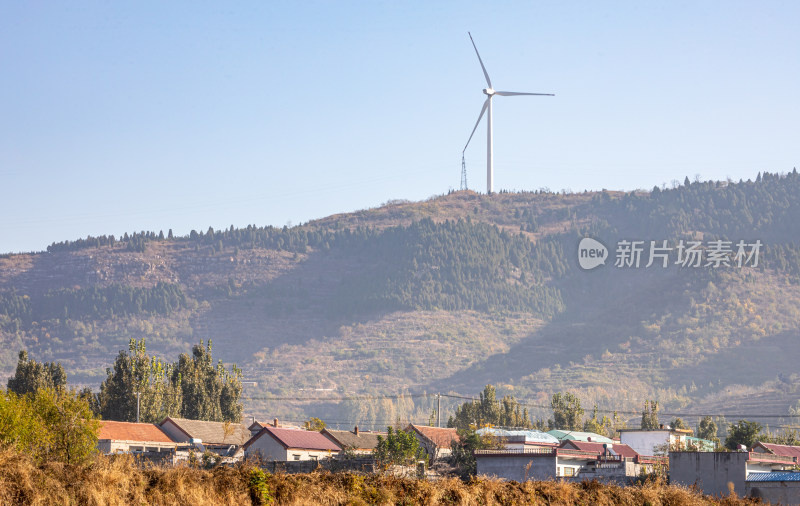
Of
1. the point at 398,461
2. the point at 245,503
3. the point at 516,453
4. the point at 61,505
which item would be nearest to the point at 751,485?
the point at 516,453

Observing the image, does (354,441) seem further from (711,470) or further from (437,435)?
(711,470)

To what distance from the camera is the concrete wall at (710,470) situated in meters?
66.8

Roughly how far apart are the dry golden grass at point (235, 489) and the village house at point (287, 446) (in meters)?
57.6

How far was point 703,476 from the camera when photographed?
224ft

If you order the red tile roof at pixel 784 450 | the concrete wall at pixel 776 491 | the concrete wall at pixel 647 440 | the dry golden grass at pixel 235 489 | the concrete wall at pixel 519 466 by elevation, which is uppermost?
the dry golden grass at pixel 235 489

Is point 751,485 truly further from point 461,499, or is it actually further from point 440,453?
point 440,453

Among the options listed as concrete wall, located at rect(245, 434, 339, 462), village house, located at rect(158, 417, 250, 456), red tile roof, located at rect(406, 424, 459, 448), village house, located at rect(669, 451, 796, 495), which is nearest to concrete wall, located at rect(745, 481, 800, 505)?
village house, located at rect(669, 451, 796, 495)

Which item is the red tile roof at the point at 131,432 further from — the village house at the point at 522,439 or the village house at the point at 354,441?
the village house at the point at 522,439

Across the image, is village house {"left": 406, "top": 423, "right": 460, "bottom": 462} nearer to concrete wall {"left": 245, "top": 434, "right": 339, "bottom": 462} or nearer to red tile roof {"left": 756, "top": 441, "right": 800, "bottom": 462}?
concrete wall {"left": 245, "top": 434, "right": 339, "bottom": 462}

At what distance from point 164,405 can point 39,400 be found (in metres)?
62.8

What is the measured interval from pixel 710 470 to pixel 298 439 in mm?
46593

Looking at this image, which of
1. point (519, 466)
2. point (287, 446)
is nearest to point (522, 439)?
point (287, 446)

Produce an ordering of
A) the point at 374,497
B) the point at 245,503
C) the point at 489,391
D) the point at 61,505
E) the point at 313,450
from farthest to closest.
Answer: the point at 489,391
the point at 313,450
the point at 374,497
the point at 245,503
the point at 61,505

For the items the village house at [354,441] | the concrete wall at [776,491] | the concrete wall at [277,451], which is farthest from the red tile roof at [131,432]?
the concrete wall at [776,491]
